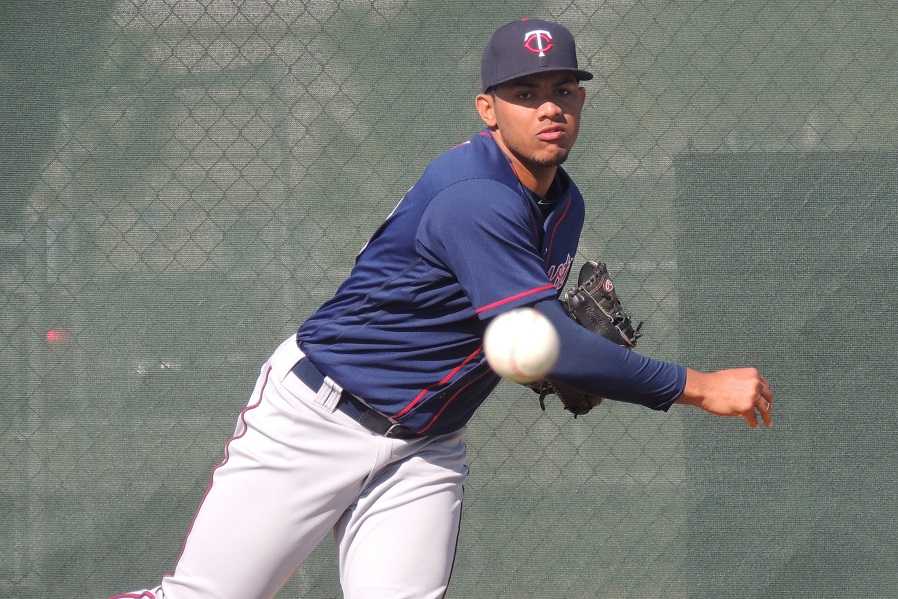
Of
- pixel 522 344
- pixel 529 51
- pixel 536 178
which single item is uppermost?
pixel 529 51

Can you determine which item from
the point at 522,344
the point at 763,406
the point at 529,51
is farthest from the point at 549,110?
the point at 763,406

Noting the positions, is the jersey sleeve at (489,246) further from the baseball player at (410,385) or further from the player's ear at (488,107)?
the player's ear at (488,107)

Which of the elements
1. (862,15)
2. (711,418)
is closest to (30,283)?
(711,418)

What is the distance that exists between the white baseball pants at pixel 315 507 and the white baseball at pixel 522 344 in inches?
20.0

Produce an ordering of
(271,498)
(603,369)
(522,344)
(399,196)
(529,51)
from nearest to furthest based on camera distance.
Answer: (522,344) < (603,369) < (529,51) < (271,498) < (399,196)

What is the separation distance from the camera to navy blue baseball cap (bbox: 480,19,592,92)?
2.21 m

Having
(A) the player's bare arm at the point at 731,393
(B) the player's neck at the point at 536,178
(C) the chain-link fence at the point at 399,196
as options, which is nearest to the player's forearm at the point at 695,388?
(A) the player's bare arm at the point at 731,393

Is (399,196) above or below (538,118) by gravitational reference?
below

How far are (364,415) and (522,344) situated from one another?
0.59 metres

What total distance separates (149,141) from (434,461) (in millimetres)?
2276

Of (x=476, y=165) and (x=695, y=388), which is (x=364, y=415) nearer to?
(x=476, y=165)

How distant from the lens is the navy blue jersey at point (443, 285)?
6.79ft

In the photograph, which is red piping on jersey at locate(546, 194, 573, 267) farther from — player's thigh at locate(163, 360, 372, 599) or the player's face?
player's thigh at locate(163, 360, 372, 599)

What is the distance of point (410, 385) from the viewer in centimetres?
236
